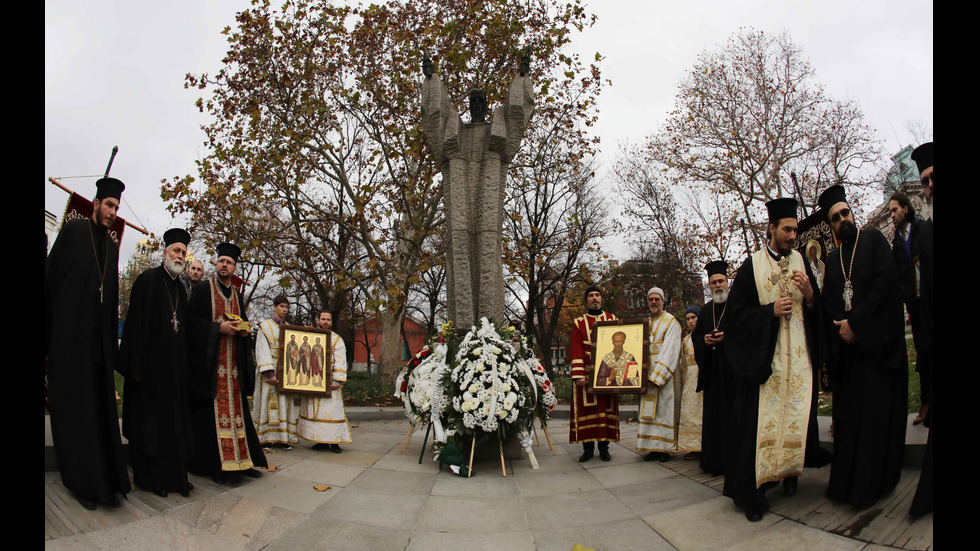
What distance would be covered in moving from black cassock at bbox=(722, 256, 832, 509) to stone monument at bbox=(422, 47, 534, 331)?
3.04 m

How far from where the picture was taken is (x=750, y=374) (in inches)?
163

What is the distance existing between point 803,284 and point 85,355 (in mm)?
5312

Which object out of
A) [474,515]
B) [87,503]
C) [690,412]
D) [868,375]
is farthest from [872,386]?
[87,503]

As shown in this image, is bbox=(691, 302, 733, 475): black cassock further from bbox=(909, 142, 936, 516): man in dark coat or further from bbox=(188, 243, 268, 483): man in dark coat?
bbox=(188, 243, 268, 483): man in dark coat

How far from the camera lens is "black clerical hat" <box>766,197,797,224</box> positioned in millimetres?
4324

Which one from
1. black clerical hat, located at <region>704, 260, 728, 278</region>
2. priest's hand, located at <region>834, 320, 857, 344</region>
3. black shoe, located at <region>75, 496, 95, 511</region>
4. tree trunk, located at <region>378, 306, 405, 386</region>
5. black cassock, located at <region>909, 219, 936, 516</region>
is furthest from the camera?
tree trunk, located at <region>378, 306, 405, 386</region>

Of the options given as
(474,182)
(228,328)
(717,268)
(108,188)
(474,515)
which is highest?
(474,182)

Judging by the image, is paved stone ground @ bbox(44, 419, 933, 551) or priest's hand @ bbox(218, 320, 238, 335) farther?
priest's hand @ bbox(218, 320, 238, 335)

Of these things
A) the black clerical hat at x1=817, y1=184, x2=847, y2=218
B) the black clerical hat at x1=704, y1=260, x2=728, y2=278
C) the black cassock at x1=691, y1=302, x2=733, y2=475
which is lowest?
the black cassock at x1=691, y1=302, x2=733, y2=475

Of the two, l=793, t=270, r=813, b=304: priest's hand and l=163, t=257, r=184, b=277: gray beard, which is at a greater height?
l=163, t=257, r=184, b=277: gray beard

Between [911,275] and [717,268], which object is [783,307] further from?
[717,268]

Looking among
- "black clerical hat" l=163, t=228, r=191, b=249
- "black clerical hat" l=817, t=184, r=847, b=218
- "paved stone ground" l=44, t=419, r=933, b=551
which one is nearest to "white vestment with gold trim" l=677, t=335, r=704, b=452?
"paved stone ground" l=44, t=419, r=933, b=551
